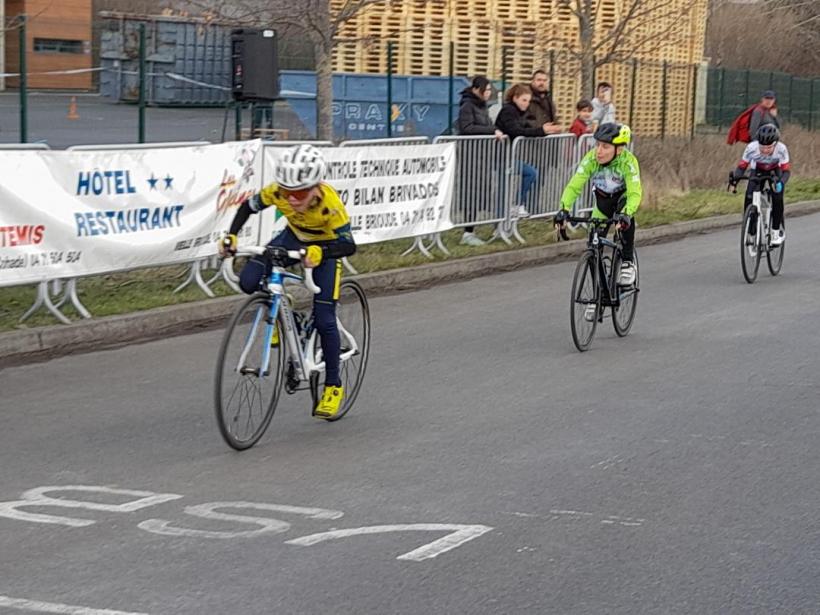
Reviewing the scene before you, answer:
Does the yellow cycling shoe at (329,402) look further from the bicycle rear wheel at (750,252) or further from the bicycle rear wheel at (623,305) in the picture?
the bicycle rear wheel at (750,252)

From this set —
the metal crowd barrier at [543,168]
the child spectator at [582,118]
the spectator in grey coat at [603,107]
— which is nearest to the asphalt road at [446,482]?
the metal crowd barrier at [543,168]

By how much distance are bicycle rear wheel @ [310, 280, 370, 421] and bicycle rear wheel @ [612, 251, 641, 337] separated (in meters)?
3.16

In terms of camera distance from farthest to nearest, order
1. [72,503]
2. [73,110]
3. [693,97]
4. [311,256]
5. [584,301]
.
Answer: [693,97] → [73,110] → [584,301] → [311,256] → [72,503]

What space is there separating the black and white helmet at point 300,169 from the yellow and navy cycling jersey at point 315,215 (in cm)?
33

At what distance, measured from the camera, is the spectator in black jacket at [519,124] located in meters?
18.8

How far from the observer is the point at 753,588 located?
5.87 meters

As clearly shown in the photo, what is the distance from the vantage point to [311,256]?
27.0 ft

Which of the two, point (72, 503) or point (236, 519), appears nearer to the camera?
point (236, 519)

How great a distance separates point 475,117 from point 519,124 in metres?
0.84

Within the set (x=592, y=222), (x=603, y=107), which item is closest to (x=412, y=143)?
(x=592, y=222)

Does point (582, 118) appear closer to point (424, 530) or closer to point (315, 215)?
point (315, 215)

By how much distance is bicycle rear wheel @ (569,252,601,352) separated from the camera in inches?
458

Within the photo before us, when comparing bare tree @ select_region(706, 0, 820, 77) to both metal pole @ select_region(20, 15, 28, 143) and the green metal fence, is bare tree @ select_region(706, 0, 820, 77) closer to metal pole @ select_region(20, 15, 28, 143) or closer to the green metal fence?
the green metal fence

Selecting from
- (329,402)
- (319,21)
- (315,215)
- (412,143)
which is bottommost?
(329,402)
